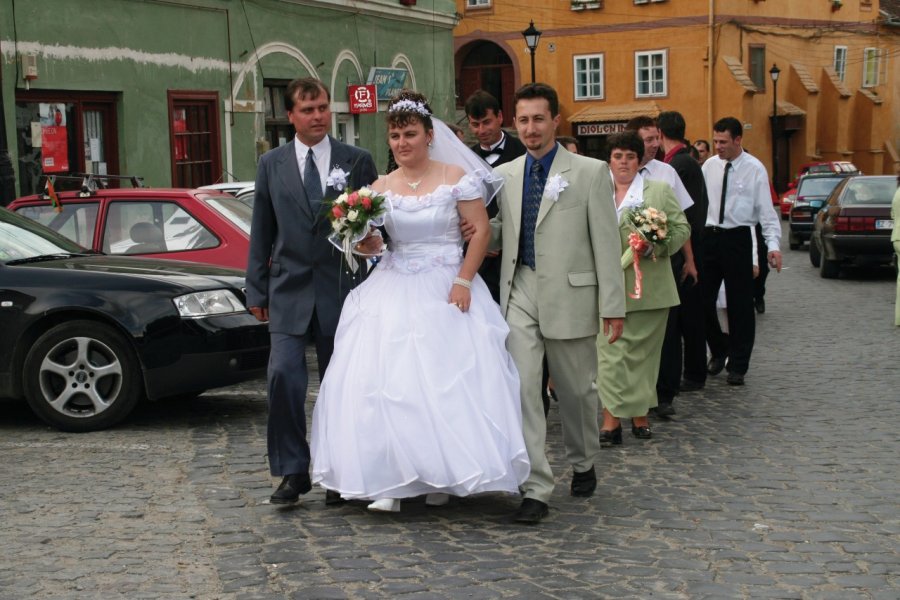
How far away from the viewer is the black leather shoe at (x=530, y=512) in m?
6.28

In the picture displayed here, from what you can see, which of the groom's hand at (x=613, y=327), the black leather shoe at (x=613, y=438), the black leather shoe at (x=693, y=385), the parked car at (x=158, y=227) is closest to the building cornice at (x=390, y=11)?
the parked car at (x=158, y=227)

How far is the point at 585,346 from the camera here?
6.68 m

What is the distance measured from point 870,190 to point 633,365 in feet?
47.7

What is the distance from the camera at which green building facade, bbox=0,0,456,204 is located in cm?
1888

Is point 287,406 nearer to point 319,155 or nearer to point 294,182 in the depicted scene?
point 294,182

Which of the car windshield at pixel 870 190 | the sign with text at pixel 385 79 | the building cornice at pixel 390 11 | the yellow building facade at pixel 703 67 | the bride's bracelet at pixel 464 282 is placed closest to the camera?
the bride's bracelet at pixel 464 282

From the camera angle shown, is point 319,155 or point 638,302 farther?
point 638,302

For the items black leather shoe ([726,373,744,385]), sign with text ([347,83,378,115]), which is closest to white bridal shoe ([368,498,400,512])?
black leather shoe ([726,373,744,385])

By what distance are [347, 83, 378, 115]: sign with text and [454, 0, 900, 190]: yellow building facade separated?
23.4 metres

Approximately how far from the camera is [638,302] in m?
8.67

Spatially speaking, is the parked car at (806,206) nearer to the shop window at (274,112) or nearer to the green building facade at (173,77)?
the green building facade at (173,77)

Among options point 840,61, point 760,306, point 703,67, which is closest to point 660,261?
point 760,306

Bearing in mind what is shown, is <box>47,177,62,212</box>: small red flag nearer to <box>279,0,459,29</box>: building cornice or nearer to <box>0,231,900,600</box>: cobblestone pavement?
<box>0,231,900,600</box>: cobblestone pavement

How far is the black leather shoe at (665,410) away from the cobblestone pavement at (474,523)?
3.0 inches
